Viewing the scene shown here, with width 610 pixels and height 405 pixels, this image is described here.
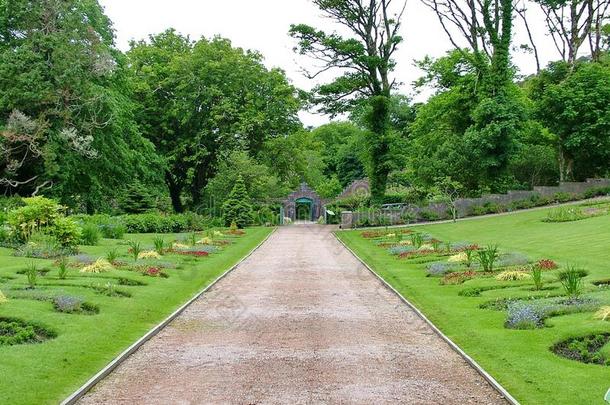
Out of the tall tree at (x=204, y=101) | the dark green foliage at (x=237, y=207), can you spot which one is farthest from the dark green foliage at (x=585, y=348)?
the tall tree at (x=204, y=101)

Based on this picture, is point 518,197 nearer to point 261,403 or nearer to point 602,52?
point 602,52

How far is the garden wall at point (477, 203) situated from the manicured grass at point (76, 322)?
80.2 feet

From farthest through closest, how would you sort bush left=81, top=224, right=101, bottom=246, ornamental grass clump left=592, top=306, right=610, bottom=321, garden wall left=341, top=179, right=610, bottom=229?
garden wall left=341, top=179, right=610, bottom=229 → bush left=81, top=224, right=101, bottom=246 → ornamental grass clump left=592, top=306, right=610, bottom=321

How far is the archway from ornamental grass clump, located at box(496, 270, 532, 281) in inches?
2118

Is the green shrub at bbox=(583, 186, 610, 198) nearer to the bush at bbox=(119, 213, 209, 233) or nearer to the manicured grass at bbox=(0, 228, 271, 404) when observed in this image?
the bush at bbox=(119, 213, 209, 233)

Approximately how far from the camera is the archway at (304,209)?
7131 cm

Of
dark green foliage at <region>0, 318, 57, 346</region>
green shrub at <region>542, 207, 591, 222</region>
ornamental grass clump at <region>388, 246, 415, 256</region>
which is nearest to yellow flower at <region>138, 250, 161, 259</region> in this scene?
ornamental grass clump at <region>388, 246, 415, 256</region>

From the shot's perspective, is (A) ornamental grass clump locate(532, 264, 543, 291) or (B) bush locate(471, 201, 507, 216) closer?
(A) ornamental grass clump locate(532, 264, 543, 291)

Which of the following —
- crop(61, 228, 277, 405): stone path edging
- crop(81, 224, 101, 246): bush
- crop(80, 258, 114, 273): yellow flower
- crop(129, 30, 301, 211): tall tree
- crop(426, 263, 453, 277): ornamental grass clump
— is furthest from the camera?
crop(129, 30, 301, 211): tall tree

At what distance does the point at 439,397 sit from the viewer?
27.2 feet

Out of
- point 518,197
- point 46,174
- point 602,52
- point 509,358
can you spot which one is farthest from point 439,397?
point 602,52

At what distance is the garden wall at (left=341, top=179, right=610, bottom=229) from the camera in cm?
4234

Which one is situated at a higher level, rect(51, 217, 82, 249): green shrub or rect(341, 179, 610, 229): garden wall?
rect(341, 179, 610, 229): garden wall

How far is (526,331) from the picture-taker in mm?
11547
